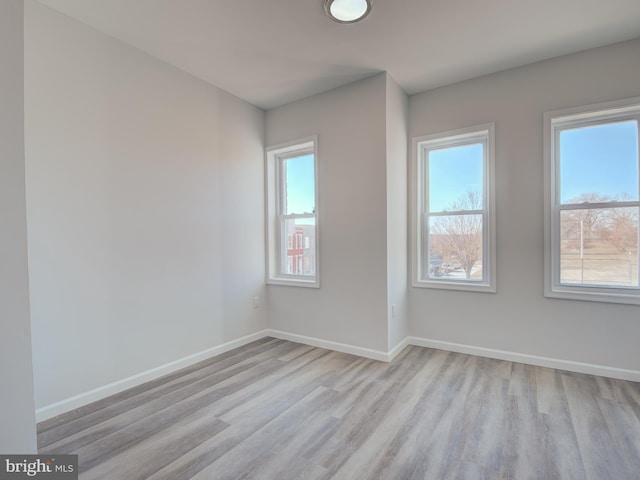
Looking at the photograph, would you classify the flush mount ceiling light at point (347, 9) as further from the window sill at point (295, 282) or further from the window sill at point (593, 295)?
the window sill at point (593, 295)

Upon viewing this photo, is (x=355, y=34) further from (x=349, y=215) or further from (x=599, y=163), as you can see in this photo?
(x=599, y=163)

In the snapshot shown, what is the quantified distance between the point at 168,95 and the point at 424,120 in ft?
8.30

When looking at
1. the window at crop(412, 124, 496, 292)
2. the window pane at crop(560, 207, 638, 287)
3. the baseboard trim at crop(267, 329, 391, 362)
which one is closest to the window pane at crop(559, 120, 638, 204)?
the window pane at crop(560, 207, 638, 287)

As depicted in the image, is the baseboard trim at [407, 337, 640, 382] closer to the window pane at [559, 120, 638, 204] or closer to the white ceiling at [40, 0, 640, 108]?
the window pane at [559, 120, 638, 204]

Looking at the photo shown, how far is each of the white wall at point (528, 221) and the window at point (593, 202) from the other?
3.6 inches

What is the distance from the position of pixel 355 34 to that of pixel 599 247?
271cm

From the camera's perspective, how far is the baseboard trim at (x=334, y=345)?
10.2ft

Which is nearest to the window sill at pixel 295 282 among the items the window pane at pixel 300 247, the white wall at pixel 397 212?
the window pane at pixel 300 247

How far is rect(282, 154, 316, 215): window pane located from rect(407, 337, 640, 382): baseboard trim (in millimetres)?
1918

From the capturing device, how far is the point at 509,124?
119 inches

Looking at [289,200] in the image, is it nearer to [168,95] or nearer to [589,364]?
[168,95]

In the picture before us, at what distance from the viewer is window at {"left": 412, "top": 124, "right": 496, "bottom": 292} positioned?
3.18 metres

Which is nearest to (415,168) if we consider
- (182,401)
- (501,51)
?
(501,51)

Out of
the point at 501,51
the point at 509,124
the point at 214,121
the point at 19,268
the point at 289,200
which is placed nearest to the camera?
the point at 19,268
